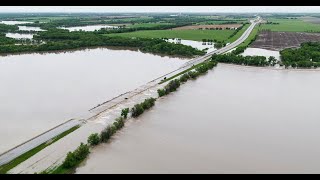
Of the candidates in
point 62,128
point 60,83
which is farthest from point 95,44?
point 62,128

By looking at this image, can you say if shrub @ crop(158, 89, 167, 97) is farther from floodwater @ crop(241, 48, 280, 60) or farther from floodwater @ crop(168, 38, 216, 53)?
floodwater @ crop(168, 38, 216, 53)

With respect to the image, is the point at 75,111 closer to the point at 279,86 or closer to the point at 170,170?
the point at 170,170

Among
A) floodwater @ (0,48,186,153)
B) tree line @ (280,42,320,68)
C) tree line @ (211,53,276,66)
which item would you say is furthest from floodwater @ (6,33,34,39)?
tree line @ (280,42,320,68)

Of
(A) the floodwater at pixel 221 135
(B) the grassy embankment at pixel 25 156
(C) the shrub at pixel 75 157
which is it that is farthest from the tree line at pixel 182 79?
(C) the shrub at pixel 75 157

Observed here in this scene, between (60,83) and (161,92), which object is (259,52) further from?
(60,83)

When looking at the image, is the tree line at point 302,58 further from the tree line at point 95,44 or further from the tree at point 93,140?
the tree at point 93,140
